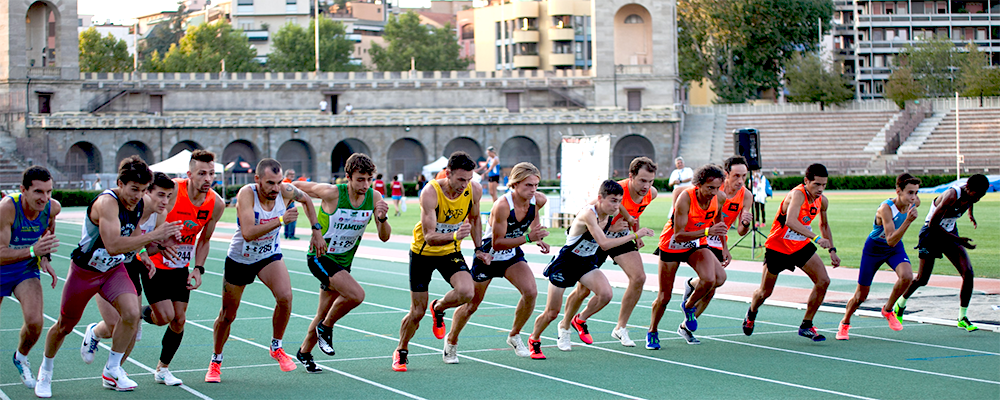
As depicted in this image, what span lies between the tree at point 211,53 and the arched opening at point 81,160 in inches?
926

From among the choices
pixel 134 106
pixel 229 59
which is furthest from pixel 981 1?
pixel 134 106

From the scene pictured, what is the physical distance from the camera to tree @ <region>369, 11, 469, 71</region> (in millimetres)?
92125

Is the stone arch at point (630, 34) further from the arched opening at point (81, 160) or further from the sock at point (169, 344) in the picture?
the sock at point (169, 344)

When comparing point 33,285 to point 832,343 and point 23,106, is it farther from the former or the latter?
point 23,106

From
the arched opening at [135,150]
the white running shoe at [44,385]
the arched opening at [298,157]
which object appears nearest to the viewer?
the white running shoe at [44,385]

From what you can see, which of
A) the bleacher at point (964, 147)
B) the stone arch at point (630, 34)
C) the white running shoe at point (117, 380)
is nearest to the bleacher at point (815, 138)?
the bleacher at point (964, 147)

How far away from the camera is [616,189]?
8898 mm

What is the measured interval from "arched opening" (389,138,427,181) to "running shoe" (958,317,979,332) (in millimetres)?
56389

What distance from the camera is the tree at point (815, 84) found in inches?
2648

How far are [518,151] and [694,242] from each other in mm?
56550

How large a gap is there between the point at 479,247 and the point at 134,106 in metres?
62.3

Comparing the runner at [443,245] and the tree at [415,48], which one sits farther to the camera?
the tree at [415,48]

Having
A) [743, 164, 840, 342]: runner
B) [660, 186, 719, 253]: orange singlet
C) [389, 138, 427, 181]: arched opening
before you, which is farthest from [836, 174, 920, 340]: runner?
[389, 138, 427, 181]: arched opening

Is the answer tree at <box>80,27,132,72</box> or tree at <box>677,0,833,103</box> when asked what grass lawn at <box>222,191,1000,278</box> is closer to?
tree at <box>677,0,833,103</box>
